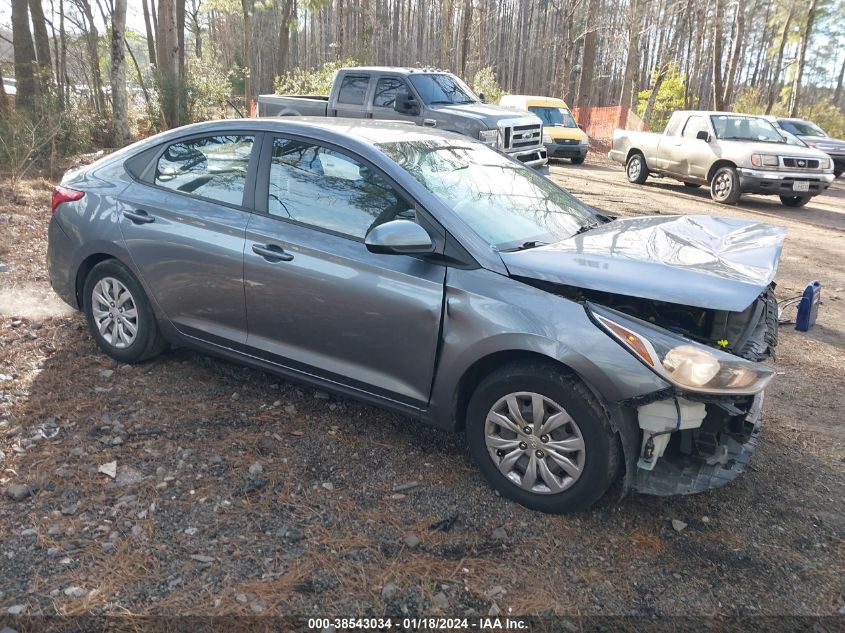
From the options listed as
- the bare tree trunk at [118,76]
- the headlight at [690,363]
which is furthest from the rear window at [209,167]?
the bare tree trunk at [118,76]

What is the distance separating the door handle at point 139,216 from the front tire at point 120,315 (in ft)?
1.10

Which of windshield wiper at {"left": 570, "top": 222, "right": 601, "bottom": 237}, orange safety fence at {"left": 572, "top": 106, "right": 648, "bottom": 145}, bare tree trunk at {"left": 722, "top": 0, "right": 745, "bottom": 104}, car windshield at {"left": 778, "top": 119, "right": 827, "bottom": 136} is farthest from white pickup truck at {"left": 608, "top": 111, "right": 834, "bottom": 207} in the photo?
orange safety fence at {"left": 572, "top": 106, "right": 648, "bottom": 145}

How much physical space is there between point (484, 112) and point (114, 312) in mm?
8743

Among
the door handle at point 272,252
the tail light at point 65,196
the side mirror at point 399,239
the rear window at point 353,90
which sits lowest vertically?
the door handle at point 272,252

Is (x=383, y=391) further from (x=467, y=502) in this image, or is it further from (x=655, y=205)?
(x=655, y=205)

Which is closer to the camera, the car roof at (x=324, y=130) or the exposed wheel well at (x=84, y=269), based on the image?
the car roof at (x=324, y=130)

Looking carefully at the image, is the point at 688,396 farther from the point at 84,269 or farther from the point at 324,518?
the point at 84,269

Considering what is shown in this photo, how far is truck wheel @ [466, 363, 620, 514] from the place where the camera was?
290cm

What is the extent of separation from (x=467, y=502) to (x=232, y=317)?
1749 millimetres

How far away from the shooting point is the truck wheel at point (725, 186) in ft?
42.9

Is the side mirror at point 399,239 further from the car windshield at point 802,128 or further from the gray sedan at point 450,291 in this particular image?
the car windshield at point 802,128

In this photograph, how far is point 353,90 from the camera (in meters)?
12.4

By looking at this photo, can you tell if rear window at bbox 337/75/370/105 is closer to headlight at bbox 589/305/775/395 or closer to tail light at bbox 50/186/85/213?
tail light at bbox 50/186/85/213

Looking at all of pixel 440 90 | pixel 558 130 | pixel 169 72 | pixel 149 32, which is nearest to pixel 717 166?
pixel 440 90
